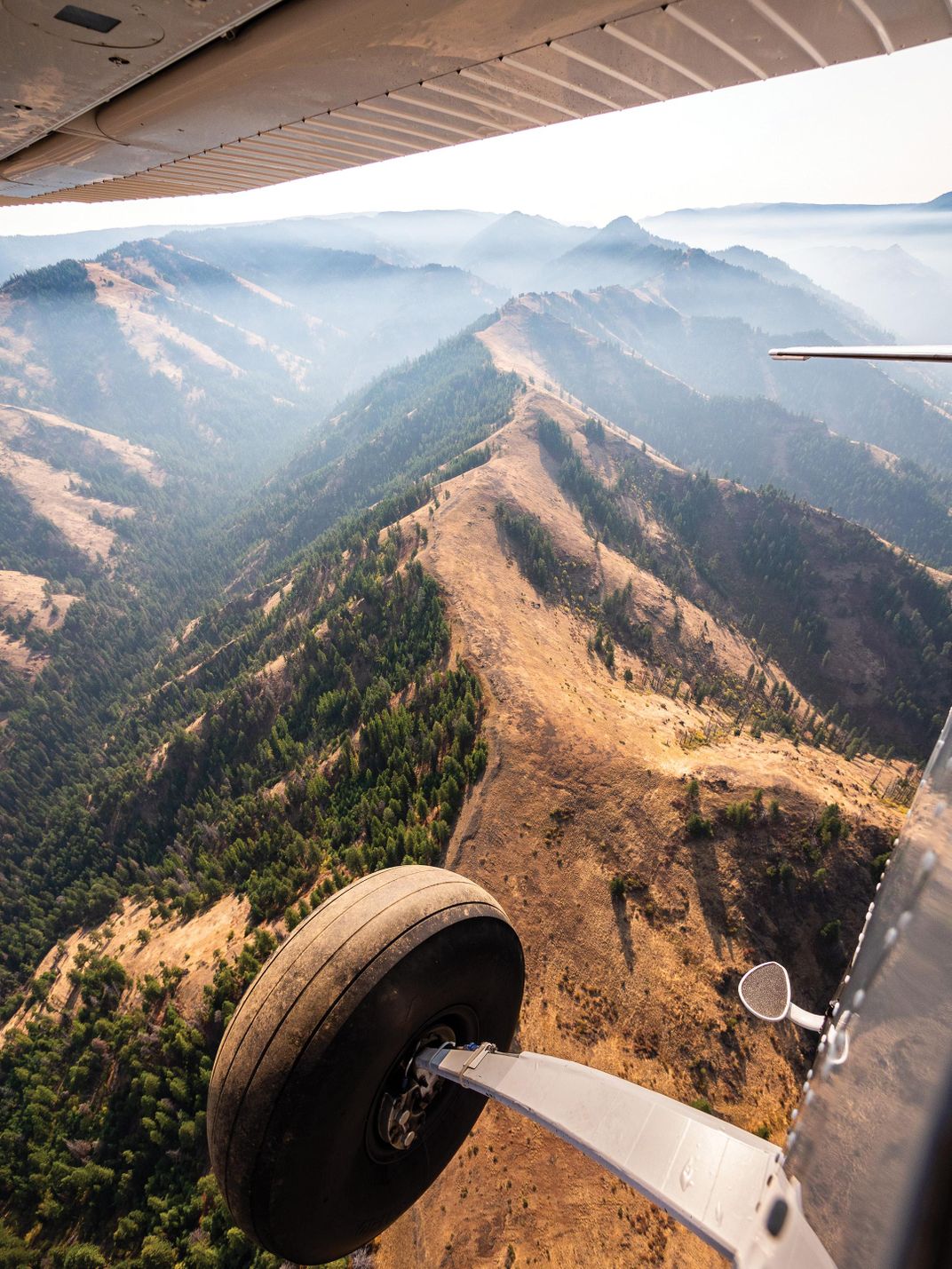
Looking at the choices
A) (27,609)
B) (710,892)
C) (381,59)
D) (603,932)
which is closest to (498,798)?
(603,932)

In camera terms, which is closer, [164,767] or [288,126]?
[288,126]

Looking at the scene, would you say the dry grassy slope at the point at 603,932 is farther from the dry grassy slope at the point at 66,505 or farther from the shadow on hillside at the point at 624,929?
the dry grassy slope at the point at 66,505

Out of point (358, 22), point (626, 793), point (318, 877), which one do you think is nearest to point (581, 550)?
point (626, 793)

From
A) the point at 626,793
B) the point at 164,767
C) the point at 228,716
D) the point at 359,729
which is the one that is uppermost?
the point at 626,793

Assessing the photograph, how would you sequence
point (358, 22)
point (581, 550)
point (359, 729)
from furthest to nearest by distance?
point (581, 550) < point (359, 729) < point (358, 22)

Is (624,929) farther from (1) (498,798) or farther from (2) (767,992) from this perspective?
(2) (767,992)

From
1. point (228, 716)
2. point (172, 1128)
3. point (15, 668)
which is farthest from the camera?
point (15, 668)

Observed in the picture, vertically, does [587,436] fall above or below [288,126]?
below

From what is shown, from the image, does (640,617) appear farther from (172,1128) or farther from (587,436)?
(587,436)
